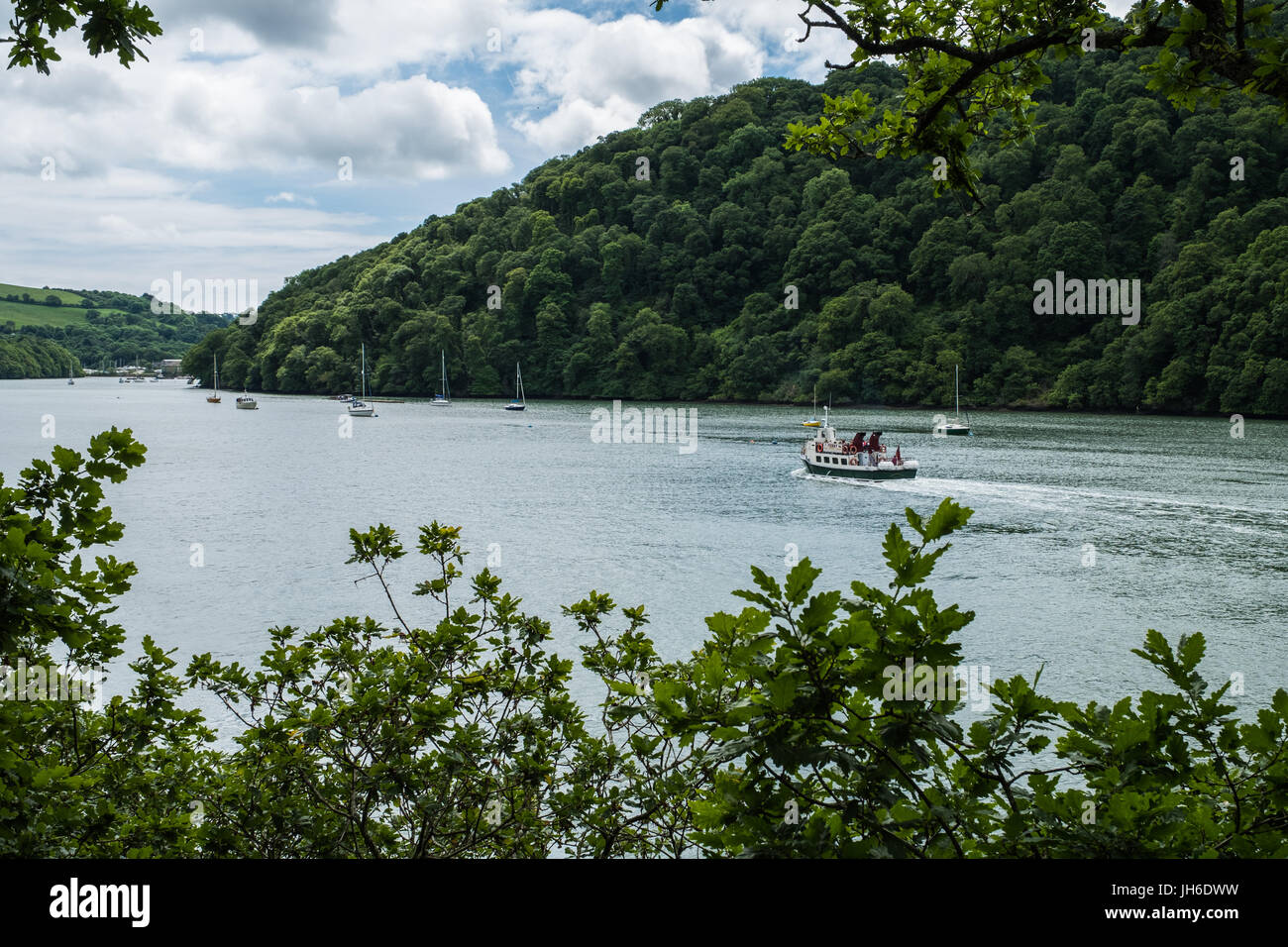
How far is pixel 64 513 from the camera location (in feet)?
9.05

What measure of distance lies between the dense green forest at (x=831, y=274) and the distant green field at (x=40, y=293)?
51.5 meters

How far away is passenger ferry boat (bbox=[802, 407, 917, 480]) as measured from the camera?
166ft

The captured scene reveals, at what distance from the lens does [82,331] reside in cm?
17588

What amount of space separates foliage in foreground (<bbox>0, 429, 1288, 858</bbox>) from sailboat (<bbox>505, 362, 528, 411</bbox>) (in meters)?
104

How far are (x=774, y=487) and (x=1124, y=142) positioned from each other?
262 feet

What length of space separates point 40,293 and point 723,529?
7348 inches

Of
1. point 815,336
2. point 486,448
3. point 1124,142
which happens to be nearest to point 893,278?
point 815,336

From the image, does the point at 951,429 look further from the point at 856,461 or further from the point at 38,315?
the point at 38,315

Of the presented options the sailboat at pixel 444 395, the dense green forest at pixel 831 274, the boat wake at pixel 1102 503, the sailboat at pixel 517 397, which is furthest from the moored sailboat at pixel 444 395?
the boat wake at pixel 1102 503

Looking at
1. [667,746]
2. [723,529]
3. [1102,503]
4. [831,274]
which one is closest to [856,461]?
[1102,503]

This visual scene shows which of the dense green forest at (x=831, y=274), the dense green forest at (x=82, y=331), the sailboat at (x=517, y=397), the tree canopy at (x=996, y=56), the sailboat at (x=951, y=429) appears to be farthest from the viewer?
the dense green forest at (x=82, y=331)

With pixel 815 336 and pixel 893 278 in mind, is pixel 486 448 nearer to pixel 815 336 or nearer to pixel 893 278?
pixel 815 336

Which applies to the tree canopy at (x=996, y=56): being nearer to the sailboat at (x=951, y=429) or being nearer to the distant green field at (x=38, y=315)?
the sailboat at (x=951, y=429)

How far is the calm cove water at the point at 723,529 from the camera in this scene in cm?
2303
